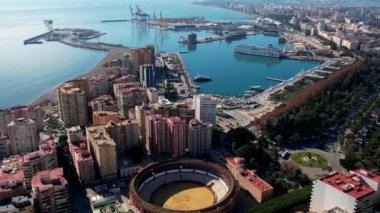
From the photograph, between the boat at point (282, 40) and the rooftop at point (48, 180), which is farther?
the boat at point (282, 40)

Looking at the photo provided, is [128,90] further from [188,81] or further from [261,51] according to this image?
[261,51]

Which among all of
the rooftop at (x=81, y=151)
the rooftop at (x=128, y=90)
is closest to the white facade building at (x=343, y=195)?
the rooftop at (x=81, y=151)

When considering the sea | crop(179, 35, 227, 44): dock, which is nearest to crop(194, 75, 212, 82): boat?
the sea

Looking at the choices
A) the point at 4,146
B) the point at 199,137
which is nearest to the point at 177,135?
the point at 199,137

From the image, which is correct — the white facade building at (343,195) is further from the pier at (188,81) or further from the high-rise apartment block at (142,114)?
the pier at (188,81)

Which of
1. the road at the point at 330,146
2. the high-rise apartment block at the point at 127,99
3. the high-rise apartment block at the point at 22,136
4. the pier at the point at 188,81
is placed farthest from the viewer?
the pier at the point at 188,81

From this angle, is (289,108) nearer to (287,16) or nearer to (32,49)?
(32,49)
